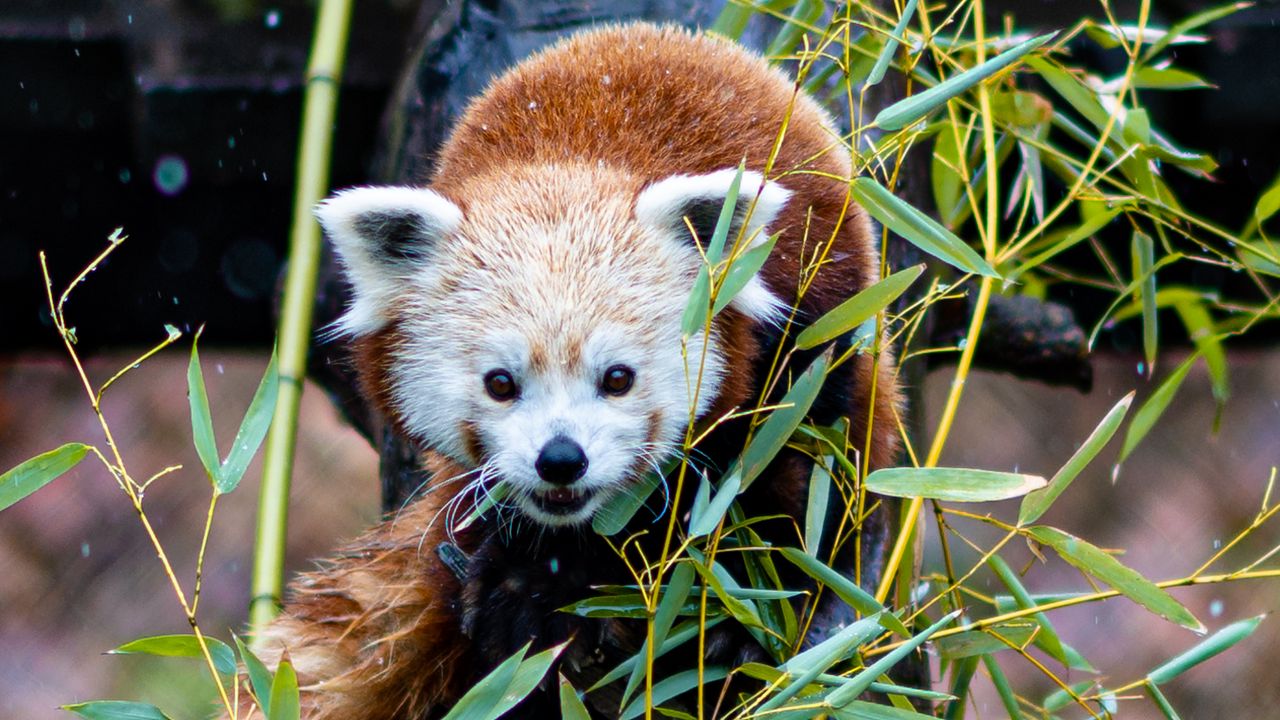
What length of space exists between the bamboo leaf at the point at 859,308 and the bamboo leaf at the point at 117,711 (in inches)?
35.7

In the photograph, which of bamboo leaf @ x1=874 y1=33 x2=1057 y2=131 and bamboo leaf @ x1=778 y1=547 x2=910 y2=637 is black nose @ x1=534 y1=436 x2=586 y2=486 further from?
bamboo leaf @ x1=874 y1=33 x2=1057 y2=131

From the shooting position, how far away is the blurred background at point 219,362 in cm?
389

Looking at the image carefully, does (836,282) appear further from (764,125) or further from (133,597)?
(133,597)

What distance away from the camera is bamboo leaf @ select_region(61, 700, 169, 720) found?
1.48m

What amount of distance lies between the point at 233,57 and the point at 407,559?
225 cm

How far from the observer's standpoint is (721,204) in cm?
181

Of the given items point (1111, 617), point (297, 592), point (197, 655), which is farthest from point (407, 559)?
point (1111, 617)

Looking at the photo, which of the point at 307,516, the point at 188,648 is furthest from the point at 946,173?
the point at 307,516

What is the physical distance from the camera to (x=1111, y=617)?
417cm

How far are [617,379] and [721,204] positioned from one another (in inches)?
11.4

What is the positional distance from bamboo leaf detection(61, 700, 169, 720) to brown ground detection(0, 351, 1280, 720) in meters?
2.63

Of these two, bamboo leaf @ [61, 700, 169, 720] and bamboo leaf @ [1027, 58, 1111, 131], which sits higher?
bamboo leaf @ [1027, 58, 1111, 131]

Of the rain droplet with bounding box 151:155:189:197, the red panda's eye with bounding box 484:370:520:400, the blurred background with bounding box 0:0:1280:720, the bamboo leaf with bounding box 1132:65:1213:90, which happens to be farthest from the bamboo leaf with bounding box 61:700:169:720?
the rain droplet with bounding box 151:155:189:197

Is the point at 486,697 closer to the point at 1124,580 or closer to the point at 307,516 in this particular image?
the point at 1124,580
